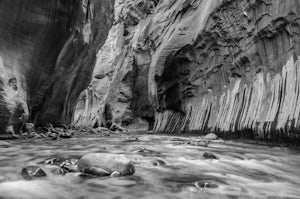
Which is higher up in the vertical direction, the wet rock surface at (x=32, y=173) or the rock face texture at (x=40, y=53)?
the rock face texture at (x=40, y=53)

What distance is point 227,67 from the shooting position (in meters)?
11.1

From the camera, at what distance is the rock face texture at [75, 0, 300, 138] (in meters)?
7.02

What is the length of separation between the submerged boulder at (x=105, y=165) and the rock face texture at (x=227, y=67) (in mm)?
4362

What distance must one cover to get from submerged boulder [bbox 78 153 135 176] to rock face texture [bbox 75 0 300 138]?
436 cm

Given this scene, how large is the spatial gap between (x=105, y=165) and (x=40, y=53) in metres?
7.70

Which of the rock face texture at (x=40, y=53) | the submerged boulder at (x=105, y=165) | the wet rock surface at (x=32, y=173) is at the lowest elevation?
the wet rock surface at (x=32, y=173)

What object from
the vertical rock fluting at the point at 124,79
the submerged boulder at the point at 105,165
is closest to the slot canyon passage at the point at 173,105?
the submerged boulder at the point at 105,165

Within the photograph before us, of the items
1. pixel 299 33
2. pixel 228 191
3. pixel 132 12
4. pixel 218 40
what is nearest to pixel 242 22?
pixel 218 40

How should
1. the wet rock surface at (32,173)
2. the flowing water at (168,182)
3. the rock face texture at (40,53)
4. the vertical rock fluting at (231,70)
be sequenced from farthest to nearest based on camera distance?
the rock face texture at (40,53), the vertical rock fluting at (231,70), the wet rock surface at (32,173), the flowing water at (168,182)

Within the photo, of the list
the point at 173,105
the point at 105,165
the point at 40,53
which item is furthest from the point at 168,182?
the point at 173,105

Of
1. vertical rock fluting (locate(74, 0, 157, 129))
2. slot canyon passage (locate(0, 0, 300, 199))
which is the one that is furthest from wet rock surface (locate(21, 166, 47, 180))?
vertical rock fluting (locate(74, 0, 157, 129))

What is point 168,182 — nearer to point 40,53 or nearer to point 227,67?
point 40,53

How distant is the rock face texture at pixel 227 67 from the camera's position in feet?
23.0

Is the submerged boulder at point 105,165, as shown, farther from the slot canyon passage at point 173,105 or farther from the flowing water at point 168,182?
the flowing water at point 168,182
